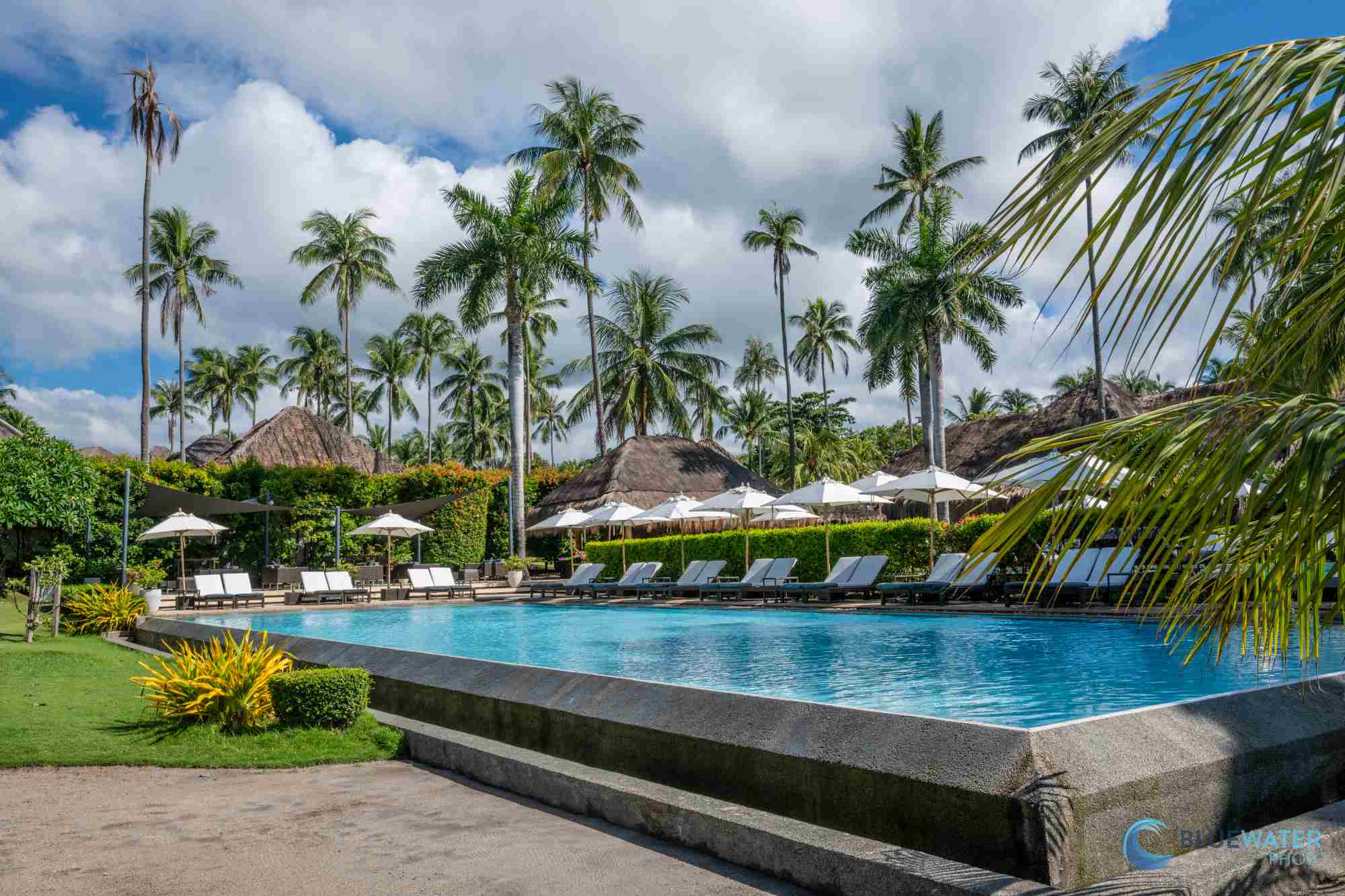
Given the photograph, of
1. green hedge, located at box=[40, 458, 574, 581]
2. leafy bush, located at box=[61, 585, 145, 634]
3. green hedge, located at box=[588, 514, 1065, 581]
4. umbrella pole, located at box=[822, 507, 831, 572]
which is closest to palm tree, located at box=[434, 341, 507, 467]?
green hedge, located at box=[40, 458, 574, 581]

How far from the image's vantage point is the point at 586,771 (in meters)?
5.34

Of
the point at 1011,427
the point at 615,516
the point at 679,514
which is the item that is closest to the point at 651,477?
the point at 615,516

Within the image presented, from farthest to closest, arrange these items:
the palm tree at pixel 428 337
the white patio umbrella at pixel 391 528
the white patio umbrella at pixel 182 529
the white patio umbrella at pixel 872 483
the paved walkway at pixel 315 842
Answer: the palm tree at pixel 428 337, the white patio umbrella at pixel 391 528, the white patio umbrella at pixel 182 529, the white patio umbrella at pixel 872 483, the paved walkway at pixel 315 842

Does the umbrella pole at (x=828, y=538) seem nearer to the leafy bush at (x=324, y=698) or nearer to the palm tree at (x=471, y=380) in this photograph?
the leafy bush at (x=324, y=698)

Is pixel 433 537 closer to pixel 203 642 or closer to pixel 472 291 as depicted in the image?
pixel 472 291

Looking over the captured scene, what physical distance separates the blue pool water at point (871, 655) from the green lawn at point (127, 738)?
111 inches

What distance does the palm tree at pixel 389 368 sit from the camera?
57.1 meters

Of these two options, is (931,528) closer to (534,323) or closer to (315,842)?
(315,842)

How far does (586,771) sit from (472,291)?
2396 cm

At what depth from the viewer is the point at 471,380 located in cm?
5738

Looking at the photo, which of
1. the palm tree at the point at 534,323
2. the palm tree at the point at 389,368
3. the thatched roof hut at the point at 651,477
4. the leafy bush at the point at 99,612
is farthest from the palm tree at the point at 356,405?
the leafy bush at the point at 99,612

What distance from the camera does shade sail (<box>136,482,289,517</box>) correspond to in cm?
2325

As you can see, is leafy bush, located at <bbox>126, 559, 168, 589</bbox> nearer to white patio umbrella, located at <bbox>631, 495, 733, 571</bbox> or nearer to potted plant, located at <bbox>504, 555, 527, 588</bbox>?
potted plant, located at <bbox>504, 555, 527, 588</bbox>

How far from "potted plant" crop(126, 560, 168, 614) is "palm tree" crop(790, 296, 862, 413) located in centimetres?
3427
